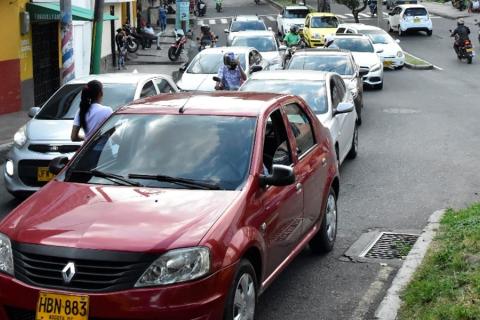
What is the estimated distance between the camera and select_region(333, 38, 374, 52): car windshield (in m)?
24.9

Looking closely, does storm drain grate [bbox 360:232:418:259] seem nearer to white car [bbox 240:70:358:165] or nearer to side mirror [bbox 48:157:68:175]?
white car [bbox 240:70:358:165]

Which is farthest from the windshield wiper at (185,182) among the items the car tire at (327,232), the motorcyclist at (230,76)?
the motorcyclist at (230,76)

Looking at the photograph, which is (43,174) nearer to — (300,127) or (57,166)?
(57,166)

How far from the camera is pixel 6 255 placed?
5016 mm

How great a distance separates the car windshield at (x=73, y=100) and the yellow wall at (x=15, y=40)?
290 inches

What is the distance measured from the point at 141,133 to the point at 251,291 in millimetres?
1667

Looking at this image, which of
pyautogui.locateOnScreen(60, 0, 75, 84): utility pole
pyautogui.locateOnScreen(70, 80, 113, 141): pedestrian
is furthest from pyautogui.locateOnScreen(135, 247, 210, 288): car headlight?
pyautogui.locateOnScreen(60, 0, 75, 84): utility pole

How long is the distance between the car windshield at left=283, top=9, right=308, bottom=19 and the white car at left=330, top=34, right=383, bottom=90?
18.1m

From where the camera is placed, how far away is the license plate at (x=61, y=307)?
15.3ft

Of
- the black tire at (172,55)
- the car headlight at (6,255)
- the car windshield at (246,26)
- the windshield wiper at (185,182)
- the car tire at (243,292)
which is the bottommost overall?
the black tire at (172,55)

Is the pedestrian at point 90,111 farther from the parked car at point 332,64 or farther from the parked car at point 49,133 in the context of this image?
the parked car at point 332,64

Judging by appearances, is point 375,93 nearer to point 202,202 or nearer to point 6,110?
point 6,110

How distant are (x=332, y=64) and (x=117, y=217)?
1263 centimetres

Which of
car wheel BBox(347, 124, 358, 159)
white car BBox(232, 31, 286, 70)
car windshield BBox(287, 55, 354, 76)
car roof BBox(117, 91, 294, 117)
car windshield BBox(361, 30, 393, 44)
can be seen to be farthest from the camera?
car windshield BBox(361, 30, 393, 44)
